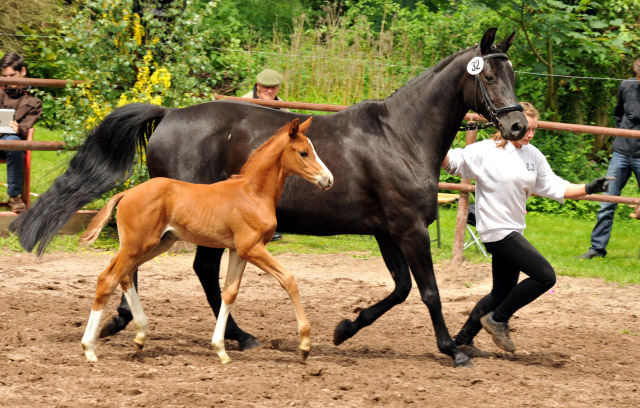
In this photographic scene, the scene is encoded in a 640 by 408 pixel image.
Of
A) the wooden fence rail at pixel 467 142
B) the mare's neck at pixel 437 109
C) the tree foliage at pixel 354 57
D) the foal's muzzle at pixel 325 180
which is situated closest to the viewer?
the foal's muzzle at pixel 325 180

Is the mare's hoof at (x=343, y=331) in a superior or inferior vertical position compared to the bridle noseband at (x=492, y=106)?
inferior

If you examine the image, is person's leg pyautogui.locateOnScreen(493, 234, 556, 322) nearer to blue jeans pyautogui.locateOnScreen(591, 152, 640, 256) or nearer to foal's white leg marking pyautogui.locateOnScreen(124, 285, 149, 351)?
foal's white leg marking pyautogui.locateOnScreen(124, 285, 149, 351)

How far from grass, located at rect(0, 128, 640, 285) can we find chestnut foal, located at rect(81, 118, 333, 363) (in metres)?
2.57

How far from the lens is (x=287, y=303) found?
661cm

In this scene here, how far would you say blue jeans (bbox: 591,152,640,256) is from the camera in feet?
28.0

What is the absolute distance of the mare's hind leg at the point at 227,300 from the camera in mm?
4738

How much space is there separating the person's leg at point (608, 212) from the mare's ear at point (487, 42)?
4.11 m

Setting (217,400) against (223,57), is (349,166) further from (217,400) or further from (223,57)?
(223,57)

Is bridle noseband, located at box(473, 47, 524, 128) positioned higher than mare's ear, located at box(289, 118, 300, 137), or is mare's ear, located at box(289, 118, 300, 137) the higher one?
bridle noseband, located at box(473, 47, 524, 128)

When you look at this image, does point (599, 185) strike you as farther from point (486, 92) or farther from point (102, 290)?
point (102, 290)

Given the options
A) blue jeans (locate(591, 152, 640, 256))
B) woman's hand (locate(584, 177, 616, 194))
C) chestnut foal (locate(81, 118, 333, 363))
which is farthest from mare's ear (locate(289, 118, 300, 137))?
blue jeans (locate(591, 152, 640, 256))

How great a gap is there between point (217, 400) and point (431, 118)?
221cm

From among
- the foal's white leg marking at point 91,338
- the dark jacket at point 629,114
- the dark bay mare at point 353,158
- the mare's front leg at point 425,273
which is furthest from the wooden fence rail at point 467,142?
the foal's white leg marking at point 91,338

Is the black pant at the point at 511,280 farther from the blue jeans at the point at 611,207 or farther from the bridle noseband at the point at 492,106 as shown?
the blue jeans at the point at 611,207
